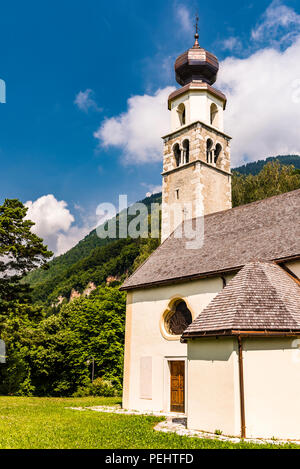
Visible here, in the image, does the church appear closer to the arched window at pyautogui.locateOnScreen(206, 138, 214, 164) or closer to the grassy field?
the arched window at pyautogui.locateOnScreen(206, 138, 214, 164)

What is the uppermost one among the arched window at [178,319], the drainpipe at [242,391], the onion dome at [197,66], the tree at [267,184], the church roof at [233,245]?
the onion dome at [197,66]

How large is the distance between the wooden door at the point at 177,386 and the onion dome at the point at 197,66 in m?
19.2

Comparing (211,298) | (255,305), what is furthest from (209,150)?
(255,305)

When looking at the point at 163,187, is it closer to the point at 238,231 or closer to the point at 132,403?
the point at 238,231

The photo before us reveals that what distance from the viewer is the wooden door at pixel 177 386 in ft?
48.0

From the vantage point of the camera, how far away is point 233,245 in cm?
1582

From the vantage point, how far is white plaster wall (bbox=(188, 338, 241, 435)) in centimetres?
984

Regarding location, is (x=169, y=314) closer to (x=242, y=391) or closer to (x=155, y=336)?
(x=155, y=336)

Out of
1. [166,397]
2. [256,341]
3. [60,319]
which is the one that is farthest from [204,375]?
[60,319]

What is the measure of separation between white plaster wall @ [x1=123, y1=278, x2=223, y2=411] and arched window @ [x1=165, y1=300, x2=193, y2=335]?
345 mm

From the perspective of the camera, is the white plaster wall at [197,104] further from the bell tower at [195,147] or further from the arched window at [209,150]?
the arched window at [209,150]

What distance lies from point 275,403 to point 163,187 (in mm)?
17024

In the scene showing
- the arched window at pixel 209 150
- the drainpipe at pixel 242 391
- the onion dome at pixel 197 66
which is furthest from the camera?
the onion dome at pixel 197 66

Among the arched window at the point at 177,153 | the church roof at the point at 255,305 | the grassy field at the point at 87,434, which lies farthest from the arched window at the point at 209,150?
the grassy field at the point at 87,434
